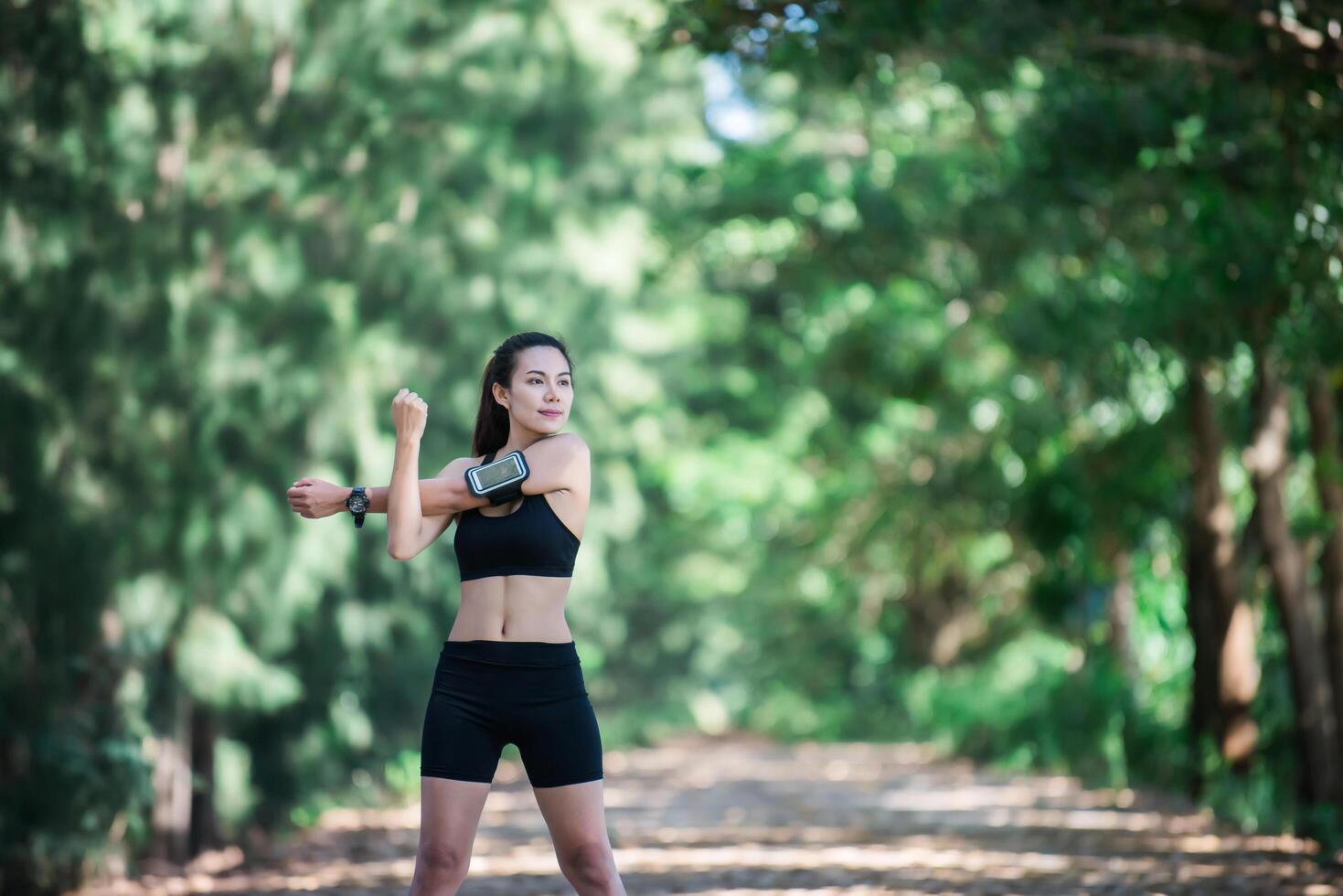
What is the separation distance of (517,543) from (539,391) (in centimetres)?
46

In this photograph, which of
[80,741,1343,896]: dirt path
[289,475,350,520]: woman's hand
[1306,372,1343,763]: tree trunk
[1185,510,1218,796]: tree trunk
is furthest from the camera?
[1185,510,1218,796]: tree trunk

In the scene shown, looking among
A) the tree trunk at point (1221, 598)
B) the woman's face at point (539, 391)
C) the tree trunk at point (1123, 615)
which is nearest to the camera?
the woman's face at point (539, 391)

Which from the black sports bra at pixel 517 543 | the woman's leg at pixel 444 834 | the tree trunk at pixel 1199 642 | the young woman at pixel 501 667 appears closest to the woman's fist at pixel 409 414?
the young woman at pixel 501 667

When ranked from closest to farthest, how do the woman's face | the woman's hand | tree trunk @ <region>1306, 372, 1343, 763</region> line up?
the woman's hand < the woman's face < tree trunk @ <region>1306, 372, 1343, 763</region>

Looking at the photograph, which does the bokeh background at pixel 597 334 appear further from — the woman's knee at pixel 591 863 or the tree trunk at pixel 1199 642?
the woman's knee at pixel 591 863

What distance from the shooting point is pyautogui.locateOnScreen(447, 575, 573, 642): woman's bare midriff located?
493cm

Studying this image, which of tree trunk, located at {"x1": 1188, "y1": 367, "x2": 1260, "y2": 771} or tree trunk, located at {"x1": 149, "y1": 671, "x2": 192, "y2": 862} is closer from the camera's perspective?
tree trunk, located at {"x1": 149, "y1": 671, "x2": 192, "y2": 862}

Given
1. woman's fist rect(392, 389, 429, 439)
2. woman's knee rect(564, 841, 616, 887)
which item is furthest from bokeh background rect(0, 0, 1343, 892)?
woman's knee rect(564, 841, 616, 887)

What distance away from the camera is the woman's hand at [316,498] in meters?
4.89

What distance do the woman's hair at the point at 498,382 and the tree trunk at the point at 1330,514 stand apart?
6607mm

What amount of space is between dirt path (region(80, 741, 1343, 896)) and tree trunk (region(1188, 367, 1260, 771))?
0.72 meters

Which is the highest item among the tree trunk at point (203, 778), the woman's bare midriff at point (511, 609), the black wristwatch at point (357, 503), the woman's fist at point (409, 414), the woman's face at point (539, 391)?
the woman's face at point (539, 391)

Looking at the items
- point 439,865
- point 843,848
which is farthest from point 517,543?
point 843,848

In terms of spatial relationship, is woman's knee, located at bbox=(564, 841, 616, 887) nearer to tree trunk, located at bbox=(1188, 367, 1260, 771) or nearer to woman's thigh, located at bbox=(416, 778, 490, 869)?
woman's thigh, located at bbox=(416, 778, 490, 869)
